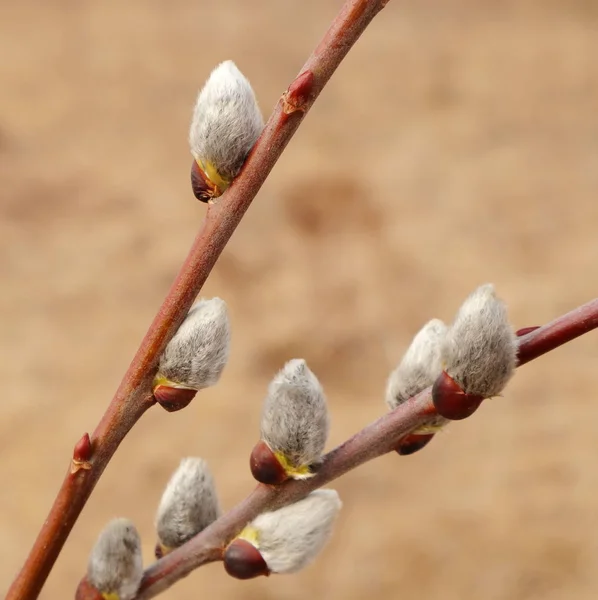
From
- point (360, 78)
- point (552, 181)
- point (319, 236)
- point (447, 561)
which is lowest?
point (447, 561)

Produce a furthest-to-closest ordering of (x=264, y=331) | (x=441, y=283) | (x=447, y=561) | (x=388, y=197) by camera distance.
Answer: (x=388, y=197) < (x=441, y=283) < (x=264, y=331) < (x=447, y=561)

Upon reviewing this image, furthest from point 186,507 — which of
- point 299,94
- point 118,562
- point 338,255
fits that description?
point 338,255

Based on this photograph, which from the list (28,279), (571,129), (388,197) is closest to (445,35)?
(571,129)

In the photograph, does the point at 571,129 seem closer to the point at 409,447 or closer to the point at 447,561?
the point at 447,561

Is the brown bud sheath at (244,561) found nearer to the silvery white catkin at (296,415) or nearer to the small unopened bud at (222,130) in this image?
the silvery white catkin at (296,415)

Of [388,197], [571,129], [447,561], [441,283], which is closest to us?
[447,561]

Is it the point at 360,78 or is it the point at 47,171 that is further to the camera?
the point at 360,78

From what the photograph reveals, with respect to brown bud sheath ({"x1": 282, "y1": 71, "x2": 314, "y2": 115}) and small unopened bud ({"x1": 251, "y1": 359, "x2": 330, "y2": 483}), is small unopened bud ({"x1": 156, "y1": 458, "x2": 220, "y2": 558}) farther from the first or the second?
brown bud sheath ({"x1": 282, "y1": 71, "x2": 314, "y2": 115})

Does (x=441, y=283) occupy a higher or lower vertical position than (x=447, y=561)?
higher
